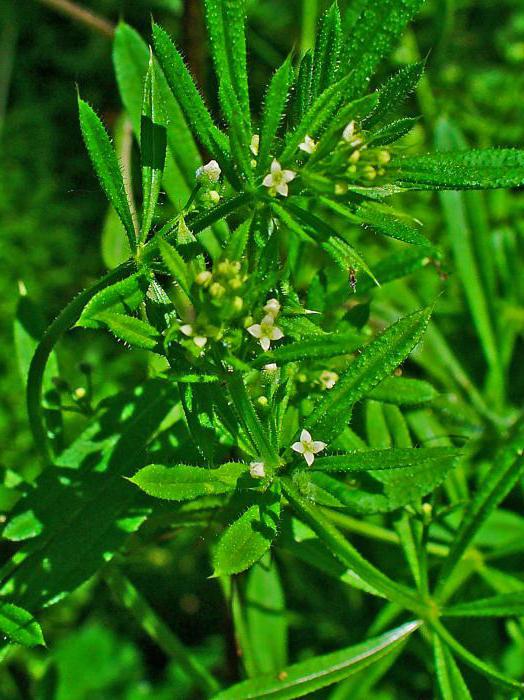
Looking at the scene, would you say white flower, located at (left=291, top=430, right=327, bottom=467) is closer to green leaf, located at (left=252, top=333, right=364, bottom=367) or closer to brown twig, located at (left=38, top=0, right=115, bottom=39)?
green leaf, located at (left=252, top=333, right=364, bottom=367)

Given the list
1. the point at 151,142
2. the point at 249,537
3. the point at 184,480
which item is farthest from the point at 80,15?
the point at 249,537

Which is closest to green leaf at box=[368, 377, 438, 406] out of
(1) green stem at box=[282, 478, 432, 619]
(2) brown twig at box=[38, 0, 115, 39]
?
(1) green stem at box=[282, 478, 432, 619]

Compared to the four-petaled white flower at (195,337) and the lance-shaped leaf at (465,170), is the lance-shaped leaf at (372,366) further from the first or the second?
the four-petaled white flower at (195,337)

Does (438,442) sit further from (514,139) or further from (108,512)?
(514,139)

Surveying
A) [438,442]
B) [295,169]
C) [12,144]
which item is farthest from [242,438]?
[12,144]

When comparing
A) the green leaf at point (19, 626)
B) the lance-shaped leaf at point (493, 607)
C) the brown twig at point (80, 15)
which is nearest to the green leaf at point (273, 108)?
the green leaf at point (19, 626)
